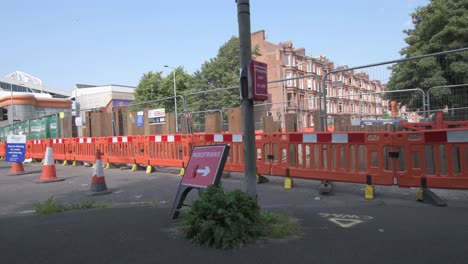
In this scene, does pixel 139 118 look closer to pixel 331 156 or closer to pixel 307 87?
pixel 331 156

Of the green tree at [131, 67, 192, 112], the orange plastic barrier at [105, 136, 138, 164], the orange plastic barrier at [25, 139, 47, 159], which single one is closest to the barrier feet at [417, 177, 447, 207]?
the orange plastic barrier at [105, 136, 138, 164]

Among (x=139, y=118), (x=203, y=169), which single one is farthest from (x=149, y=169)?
(x=203, y=169)

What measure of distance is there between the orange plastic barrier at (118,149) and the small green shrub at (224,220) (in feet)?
28.7

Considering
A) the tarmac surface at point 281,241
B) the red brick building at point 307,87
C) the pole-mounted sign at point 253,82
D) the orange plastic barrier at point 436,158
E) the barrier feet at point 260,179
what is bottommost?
the tarmac surface at point 281,241

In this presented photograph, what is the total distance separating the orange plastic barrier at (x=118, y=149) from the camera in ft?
41.8

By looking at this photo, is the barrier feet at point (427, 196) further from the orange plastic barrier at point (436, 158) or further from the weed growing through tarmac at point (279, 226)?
the weed growing through tarmac at point (279, 226)

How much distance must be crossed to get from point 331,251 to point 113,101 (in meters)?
74.3

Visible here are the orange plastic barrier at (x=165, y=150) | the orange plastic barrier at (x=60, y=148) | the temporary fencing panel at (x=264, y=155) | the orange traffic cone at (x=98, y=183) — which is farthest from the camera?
the orange plastic barrier at (x=60, y=148)

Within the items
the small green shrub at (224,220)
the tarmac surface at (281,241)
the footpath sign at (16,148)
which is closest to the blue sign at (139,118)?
the footpath sign at (16,148)

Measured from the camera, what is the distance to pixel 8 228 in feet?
17.1

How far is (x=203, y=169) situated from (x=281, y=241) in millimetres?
1601

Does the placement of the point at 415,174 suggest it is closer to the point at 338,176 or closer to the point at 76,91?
the point at 338,176

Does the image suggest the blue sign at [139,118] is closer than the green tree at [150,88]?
Yes

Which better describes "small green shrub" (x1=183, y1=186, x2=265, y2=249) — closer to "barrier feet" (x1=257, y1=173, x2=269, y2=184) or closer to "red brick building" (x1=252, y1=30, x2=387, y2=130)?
"barrier feet" (x1=257, y1=173, x2=269, y2=184)
